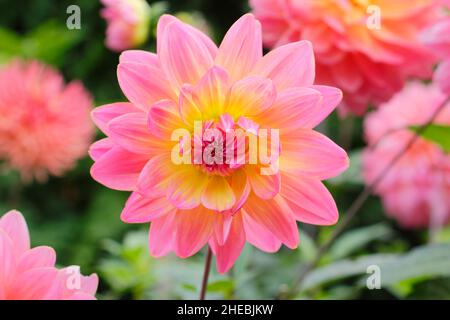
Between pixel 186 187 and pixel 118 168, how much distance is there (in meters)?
0.03

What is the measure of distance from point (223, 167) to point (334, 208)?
0.06 m

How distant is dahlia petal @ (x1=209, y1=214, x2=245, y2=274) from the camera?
0.33 metres

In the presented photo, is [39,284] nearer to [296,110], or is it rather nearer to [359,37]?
[296,110]

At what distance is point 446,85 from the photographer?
449 millimetres

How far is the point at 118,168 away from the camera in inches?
13.2

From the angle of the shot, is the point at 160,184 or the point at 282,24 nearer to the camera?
the point at 160,184

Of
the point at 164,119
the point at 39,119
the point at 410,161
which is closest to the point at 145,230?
the point at 39,119

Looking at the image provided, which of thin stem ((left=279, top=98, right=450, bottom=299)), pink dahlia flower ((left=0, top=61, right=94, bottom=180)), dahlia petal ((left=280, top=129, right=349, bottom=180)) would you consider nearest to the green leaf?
thin stem ((left=279, top=98, right=450, bottom=299))

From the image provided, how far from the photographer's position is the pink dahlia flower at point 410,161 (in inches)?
31.6

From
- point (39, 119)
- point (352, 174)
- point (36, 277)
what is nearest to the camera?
point (36, 277)

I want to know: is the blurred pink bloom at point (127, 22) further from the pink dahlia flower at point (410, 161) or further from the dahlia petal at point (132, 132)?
the pink dahlia flower at point (410, 161)

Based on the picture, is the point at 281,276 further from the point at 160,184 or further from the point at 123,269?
the point at 160,184

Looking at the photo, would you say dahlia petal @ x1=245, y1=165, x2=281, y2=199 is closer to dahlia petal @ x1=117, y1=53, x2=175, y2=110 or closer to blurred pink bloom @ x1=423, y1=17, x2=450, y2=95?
dahlia petal @ x1=117, y1=53, x2=175, y2=110

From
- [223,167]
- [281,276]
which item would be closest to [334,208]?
[223,167]
